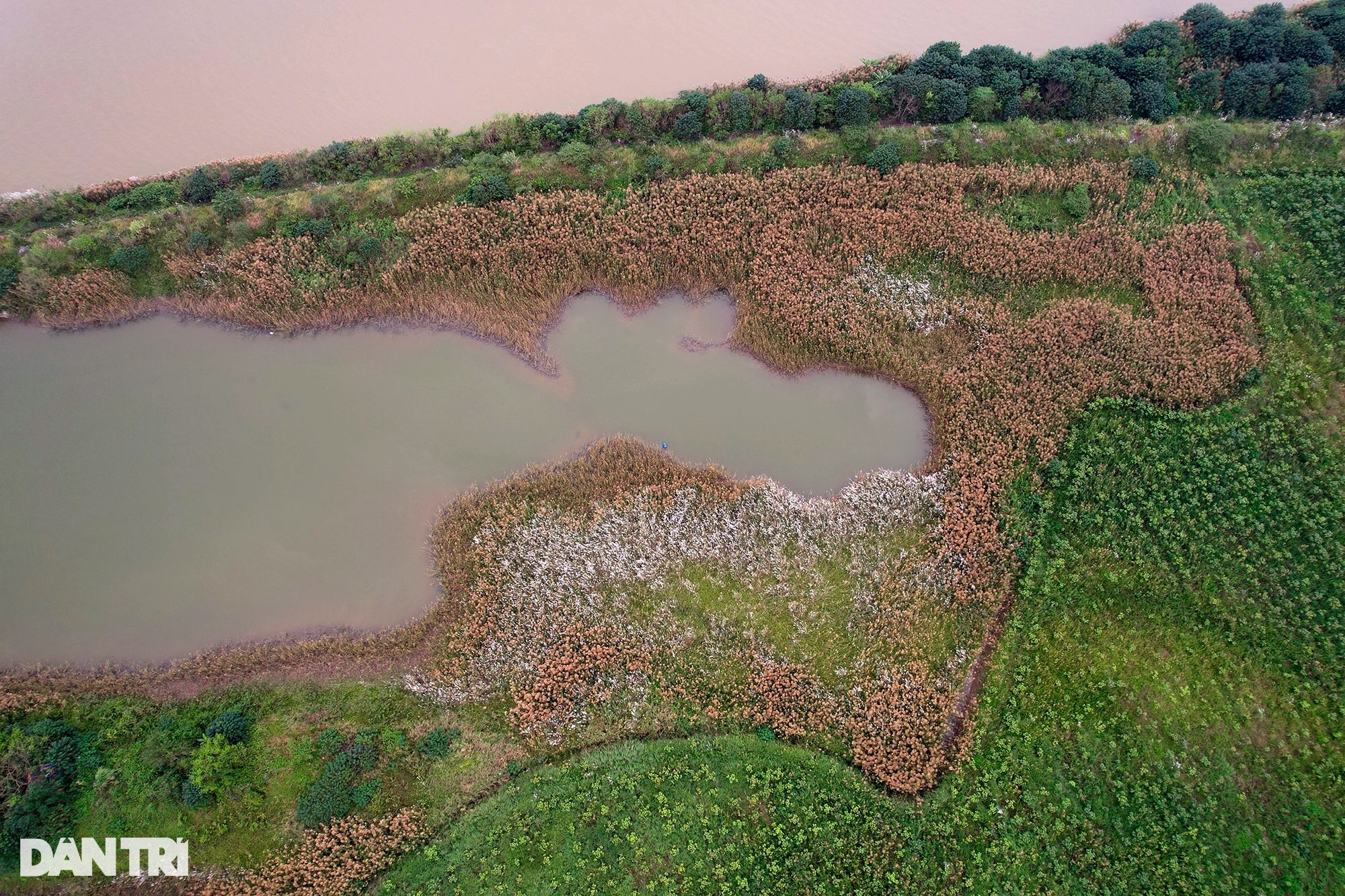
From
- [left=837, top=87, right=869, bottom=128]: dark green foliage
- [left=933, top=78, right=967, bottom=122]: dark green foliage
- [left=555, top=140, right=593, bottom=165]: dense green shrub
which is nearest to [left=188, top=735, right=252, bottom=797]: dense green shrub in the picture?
[left=555, top=140, right=593, bottom=165]: dense green shrub

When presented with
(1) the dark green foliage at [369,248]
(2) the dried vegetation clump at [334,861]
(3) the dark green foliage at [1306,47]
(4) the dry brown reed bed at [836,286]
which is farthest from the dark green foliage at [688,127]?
(2) the dried vegetation clump at [334,861]

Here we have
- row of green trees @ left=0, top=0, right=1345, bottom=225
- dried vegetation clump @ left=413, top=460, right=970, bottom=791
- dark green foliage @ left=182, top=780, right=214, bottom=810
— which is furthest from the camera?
row of green trees @ left=0, top=0, right=1345, bottom=225

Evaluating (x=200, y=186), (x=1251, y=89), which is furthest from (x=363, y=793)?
(x=1251, y=89)

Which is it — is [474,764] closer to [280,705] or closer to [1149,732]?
[280,705]

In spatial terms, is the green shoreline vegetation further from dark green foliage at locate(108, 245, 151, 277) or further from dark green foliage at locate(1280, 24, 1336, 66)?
dark green foliage at locate(1280, 24, 1336, 66)

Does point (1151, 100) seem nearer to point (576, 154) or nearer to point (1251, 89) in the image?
point (1251, 89)

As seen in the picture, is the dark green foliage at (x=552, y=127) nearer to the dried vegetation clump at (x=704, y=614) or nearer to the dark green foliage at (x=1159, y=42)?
the dried vegetation clump at (x=704, y=614)

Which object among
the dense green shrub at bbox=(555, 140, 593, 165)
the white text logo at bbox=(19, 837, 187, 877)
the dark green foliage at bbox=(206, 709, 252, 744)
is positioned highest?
the dense green shrub at bbox=(555, 140, 593, 165)

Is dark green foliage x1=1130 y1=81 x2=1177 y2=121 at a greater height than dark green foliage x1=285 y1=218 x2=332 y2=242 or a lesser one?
greater
